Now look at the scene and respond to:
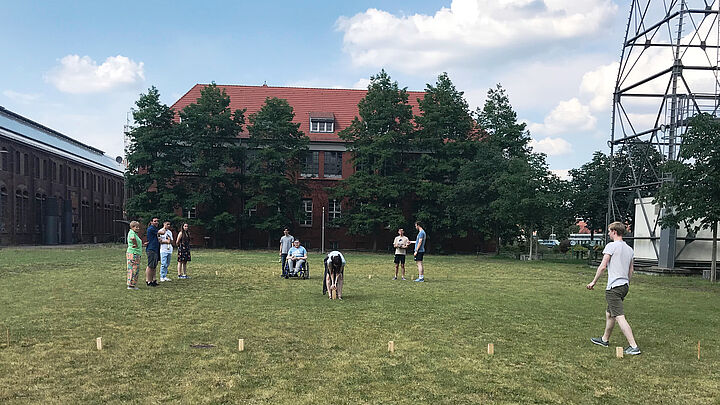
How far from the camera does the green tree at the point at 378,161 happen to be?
42531mm

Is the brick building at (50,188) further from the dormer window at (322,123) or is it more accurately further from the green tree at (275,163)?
the dormer window at (322,123)

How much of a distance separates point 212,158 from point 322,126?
1054cm

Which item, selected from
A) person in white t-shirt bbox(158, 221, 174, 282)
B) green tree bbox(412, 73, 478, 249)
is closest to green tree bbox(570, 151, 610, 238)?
green tree bbox(412, 73, 478, 249)

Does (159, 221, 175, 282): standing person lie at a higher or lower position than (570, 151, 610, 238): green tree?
lower

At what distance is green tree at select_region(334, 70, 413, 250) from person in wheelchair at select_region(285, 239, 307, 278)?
2380 cm

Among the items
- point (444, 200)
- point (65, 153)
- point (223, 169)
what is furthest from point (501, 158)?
point (65, 153)

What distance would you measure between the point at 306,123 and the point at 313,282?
34343mm

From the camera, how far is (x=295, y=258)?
18.2m

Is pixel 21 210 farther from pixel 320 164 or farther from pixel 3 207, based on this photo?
pixel 320 164

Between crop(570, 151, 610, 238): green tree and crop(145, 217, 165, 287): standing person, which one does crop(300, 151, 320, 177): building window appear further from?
crop(145, 217, 165, 287): standing person

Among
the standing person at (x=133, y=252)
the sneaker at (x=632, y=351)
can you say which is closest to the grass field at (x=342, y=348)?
the sneaker at (x=632, y=351)

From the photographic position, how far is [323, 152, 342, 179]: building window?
4841cm

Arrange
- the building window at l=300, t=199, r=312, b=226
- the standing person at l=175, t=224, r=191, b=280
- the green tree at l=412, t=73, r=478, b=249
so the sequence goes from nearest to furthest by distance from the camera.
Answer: the standing person at l=175, t=224, r=191, b=280 → the green tree at l=412, t=73, r=478, b=249 → the building window at l=300, t=199, r=312, b=226

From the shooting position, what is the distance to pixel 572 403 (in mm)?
5777
